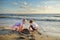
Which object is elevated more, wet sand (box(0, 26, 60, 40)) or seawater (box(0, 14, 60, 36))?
seawater (box(0, 14, 60, 36))

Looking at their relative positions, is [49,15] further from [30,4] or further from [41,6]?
[30,4]

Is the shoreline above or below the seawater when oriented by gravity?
below

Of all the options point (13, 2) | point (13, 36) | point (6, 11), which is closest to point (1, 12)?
point (6, 11)

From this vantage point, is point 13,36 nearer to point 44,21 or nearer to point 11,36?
point 11,36

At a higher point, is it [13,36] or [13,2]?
[13,2]

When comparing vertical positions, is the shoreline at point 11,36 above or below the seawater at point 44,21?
below

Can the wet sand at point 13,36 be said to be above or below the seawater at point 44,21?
below

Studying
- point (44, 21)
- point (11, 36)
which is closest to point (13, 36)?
point (11, 36)

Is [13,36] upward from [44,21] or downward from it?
downward

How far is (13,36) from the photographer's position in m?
2.19

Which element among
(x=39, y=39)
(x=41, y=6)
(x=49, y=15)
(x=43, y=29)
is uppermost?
(x=41, y=6)

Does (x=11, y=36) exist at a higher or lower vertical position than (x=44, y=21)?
lower

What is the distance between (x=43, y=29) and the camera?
2180mm

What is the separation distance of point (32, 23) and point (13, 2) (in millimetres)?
413
